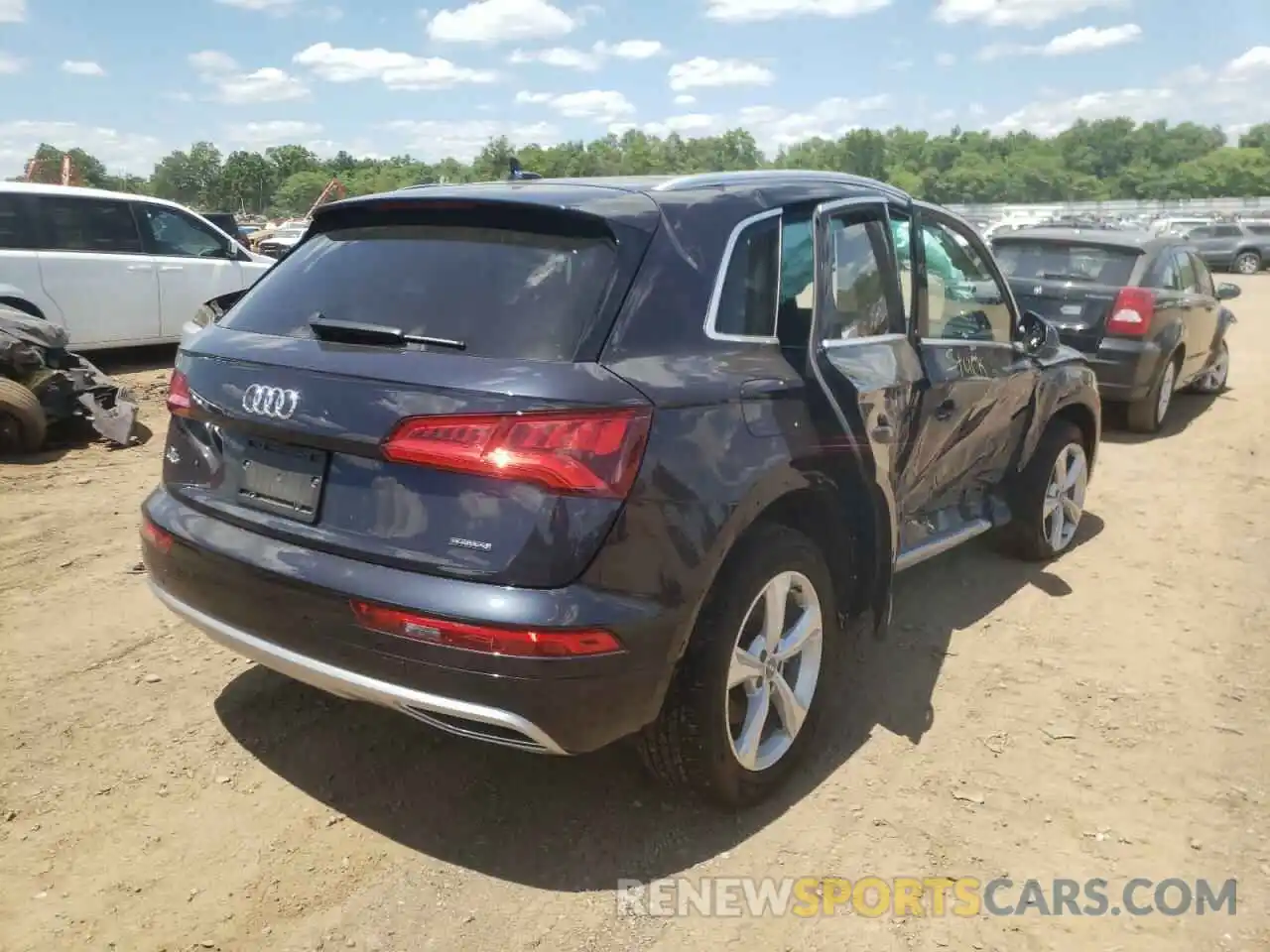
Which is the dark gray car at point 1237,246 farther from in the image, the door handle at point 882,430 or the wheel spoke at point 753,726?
the wheel spoke at point 753,726

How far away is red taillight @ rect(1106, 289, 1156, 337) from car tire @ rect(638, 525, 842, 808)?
594cm

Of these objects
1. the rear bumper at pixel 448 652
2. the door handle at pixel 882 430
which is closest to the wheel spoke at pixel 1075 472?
the door handle at pixel 882 430

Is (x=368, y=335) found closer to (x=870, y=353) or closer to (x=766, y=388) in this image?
(x=766, y=388)

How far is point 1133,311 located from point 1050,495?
3705 mm

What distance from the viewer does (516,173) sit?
397 centimetres

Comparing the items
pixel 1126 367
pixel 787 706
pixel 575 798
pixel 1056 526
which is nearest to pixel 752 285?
pixel 787 706

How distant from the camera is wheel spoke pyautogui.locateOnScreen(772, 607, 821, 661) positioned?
3.08 m

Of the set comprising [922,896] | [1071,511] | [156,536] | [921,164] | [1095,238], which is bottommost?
[922,896]

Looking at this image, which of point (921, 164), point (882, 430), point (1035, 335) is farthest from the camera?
point (921, 164)

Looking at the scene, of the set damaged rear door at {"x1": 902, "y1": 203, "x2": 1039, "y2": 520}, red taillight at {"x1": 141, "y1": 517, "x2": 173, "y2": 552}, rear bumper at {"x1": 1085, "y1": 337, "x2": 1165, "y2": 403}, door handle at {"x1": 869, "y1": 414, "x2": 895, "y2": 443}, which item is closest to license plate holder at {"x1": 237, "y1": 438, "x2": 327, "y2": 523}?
red taillight at {"x1": 141, "y1": 517, "x2": 173, "y2": 552}

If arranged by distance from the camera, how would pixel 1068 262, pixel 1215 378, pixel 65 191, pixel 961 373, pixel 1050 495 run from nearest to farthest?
1. pixel 961 373
2. pixel 1050 495
3. pixel 1068 262
4. pixel 65 191
5. pixel 1215 378

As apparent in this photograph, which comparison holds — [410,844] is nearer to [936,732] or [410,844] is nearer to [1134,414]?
[936,732]

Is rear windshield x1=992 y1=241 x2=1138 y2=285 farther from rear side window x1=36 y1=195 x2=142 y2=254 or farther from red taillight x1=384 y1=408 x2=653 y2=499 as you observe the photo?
rear side window x1=36 y1=195 x2=142 y2=254

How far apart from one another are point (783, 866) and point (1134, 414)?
22.0 feet
